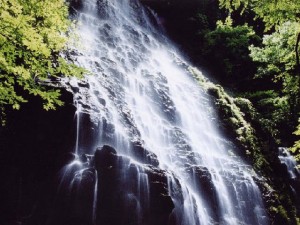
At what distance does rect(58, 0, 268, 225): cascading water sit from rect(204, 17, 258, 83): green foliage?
576 cm

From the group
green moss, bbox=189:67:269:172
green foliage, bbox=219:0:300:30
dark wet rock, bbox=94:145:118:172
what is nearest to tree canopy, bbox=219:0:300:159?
green foliage, bbox=219:0:300:30

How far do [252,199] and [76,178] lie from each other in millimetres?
7192

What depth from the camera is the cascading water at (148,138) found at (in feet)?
26.9

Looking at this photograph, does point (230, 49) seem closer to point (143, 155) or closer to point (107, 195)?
point (143, 155)

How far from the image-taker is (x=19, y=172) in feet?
26.9

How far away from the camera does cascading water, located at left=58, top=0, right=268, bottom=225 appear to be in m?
8.19

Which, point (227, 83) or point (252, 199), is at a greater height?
point (227, 83)

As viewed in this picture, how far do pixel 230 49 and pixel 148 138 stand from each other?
1531 cm

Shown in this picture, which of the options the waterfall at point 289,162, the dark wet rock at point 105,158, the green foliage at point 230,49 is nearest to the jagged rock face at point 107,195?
the dark wet rock at point 105,158

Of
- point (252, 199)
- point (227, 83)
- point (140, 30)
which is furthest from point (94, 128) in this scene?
point (227, 83)

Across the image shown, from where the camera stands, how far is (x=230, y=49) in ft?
80.2

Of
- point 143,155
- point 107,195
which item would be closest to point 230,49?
point 143,155

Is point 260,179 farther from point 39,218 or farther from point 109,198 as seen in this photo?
point 39,218

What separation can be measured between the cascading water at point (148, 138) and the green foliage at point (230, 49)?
5.76 metres
